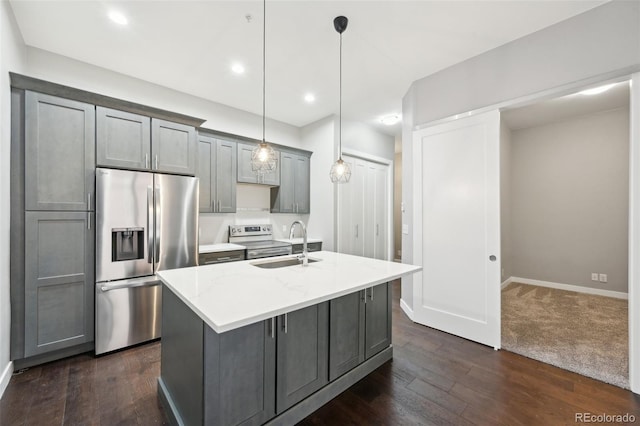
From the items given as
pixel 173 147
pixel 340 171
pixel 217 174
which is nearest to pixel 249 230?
pixel 217 174

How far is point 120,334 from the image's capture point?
2635 millimetres

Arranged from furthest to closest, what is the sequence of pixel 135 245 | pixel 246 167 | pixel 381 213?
pixel 381 213, pixel 246 167, pixel 135 245

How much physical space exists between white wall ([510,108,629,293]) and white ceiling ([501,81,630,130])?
0.19m

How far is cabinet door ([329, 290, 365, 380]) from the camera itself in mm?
1921

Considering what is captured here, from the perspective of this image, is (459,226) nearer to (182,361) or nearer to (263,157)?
(263,157)

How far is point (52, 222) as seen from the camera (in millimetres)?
2371

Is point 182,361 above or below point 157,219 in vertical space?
below

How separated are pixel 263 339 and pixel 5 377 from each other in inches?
87.5

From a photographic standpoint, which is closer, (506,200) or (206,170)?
(206,170)

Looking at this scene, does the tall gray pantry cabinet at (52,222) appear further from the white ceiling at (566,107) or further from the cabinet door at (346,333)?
the white ceiling at (566,107)

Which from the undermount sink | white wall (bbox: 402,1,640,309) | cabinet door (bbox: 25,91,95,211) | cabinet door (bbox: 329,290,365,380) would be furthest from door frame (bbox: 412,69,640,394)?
cabinet door (bbox: 25,91,95,211)

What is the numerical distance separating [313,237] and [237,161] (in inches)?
72.1

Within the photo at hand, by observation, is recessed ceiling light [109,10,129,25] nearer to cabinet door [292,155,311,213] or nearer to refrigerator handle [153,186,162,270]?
refrigerator handle [153,186,162,270]

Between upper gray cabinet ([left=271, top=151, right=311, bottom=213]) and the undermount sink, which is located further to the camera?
upper gray cabinet ([left=271, top=151, right=311, bottom=213])
